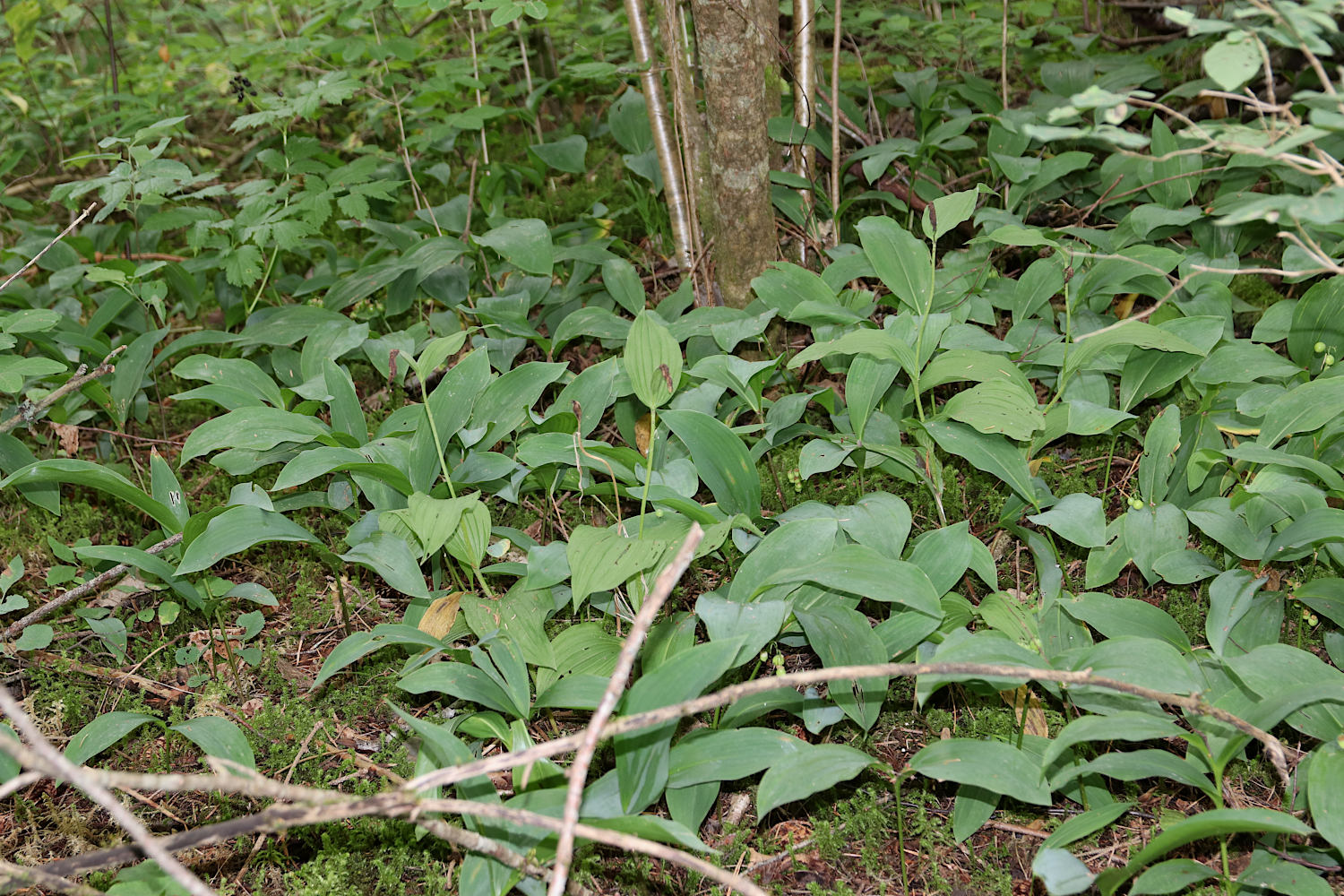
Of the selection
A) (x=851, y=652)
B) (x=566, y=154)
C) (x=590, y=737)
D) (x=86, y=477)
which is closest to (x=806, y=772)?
(x=851, y=652)

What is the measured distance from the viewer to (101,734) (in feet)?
6.36

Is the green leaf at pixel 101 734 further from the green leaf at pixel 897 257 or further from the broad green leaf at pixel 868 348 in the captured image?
the green leaf at pixel 897 257

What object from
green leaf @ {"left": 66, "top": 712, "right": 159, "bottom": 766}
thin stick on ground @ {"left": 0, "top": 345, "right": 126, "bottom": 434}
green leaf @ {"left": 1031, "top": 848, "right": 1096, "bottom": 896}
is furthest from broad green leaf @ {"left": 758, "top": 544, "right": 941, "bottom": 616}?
thin stick on ground @ {"left": 0, "top": 345, "right": 126, "bottom": 434}

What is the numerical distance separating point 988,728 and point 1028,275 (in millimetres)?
1444

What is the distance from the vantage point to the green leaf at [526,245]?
2.98 m

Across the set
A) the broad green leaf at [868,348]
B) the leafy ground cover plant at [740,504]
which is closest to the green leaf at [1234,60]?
the leafy ground cover plant at [740,504]

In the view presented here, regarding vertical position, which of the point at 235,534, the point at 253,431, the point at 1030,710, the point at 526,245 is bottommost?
the point at 1030,710

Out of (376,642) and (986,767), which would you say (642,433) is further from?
(986,767)

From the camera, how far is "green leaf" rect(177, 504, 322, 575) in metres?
2.04

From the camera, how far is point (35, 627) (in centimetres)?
223

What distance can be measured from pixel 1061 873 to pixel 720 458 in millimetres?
1128

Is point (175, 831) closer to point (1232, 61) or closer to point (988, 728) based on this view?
point (988, 728)

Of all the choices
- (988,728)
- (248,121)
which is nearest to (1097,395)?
(988,728)

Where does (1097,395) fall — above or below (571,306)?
below
